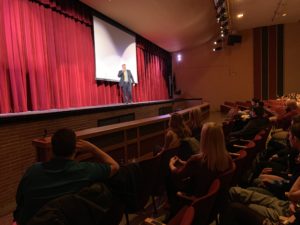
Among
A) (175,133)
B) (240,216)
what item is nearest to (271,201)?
(240,216)

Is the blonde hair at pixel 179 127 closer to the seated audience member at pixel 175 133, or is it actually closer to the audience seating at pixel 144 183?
the seated audience member at pixel 175 133

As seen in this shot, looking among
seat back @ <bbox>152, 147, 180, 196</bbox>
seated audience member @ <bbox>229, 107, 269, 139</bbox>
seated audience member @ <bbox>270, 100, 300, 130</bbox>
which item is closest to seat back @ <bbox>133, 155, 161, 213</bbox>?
seat back @ <bbox>152, 147, 180, 196</bbox>

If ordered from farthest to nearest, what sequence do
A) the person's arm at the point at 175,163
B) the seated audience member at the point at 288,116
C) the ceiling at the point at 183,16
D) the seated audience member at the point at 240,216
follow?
the ceiling at the point at 183,16, the seated audience member at the point at 288,116, the person's arm at the point at 175,163, the seated audience member at the point at 240,216

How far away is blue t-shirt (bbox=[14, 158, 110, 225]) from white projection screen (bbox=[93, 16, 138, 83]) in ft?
19.7

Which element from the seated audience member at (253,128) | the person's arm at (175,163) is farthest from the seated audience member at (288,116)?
the person's arm at (175,163)

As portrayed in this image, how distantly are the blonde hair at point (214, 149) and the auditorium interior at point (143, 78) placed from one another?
0.51ft

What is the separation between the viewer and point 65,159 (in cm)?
138

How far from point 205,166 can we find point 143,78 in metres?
8.75

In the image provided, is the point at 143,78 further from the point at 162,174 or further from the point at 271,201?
the point at 271,201

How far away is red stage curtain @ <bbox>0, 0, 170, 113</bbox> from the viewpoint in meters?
4.64

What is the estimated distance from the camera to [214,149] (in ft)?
6.34

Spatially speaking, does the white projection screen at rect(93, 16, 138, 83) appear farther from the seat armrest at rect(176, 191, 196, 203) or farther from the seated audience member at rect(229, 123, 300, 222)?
the seated audience member at rect(229, 123, 300, 222)

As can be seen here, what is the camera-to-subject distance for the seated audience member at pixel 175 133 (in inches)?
107

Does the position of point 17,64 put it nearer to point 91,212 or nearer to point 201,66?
point 91,212
